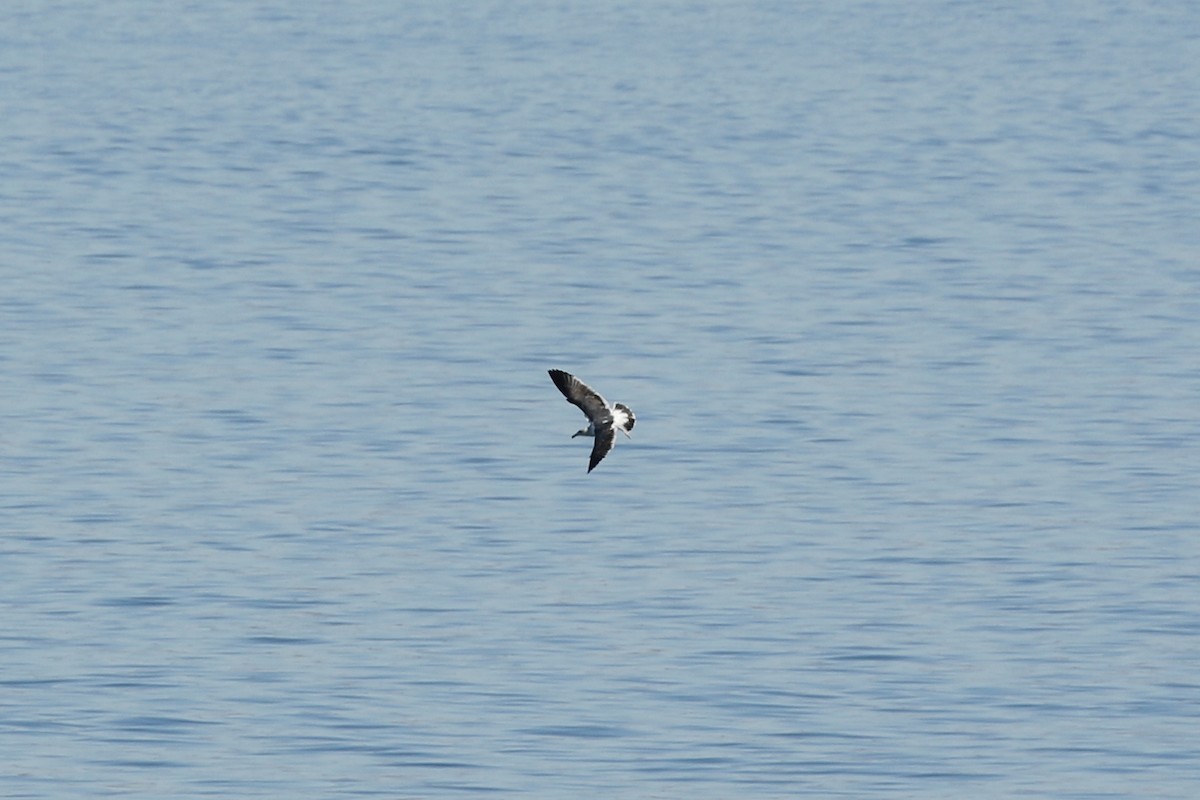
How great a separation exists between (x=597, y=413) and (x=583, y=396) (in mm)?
270

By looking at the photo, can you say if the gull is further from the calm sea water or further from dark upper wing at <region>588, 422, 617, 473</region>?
the calm sea water

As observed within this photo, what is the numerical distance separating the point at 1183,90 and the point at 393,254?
23.3 meters

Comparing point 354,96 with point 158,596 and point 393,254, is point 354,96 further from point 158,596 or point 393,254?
point 158,596

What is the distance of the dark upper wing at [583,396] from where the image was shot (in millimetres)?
14664

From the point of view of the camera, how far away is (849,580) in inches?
698

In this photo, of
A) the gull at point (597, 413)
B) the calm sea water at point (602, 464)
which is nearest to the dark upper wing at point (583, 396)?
the gull at point (597, 413)

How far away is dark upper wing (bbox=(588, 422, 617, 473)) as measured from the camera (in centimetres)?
1452

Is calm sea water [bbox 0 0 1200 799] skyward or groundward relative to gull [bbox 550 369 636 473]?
groundward

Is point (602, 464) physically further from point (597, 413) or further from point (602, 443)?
point (602, 443)

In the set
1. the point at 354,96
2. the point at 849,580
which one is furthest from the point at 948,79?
the point at 849,580

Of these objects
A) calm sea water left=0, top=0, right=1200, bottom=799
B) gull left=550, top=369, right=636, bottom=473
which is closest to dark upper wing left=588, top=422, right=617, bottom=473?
gull left=550, top=369, right=636, bottom=473

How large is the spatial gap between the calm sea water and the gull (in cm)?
148

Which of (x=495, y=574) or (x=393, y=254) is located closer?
(x=495, y=574)

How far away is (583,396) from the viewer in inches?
584
